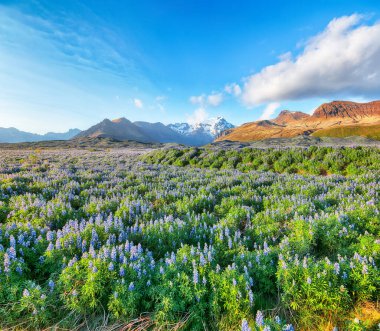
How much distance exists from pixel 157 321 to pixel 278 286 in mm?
1933

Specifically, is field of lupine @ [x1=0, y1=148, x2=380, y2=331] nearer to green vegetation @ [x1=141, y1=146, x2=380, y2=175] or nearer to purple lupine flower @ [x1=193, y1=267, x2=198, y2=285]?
purple lupine flower @ [x1=193, y1=267, x2=198, y2=285]

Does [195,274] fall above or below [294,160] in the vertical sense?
below

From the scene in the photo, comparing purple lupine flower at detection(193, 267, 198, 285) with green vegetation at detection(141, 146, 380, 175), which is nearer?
purple lupine flower at detection(193, 267, 198, 285)

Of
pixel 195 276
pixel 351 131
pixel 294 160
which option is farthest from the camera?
pixel 351 131

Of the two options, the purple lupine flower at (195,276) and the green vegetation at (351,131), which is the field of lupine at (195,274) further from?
the green vegetation at (351,131)

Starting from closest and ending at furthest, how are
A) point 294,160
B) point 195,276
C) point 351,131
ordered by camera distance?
point 195,276
point 294,160
point 351,131

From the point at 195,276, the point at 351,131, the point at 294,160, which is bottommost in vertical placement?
the point at 195,276

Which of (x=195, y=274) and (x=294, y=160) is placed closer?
(x=195, y=274)

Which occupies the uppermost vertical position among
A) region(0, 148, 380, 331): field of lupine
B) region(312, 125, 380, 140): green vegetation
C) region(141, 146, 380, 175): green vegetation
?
region(312, 125, 380, 140): green vegetation

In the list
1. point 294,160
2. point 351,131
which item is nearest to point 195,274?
point 294,160

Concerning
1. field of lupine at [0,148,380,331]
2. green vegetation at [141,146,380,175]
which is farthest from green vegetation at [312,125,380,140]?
field of lupine at [0,148,380,331]

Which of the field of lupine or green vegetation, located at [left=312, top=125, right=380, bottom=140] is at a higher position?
green vegetation, located at [left=312, top=125, right=380, bottom=140]

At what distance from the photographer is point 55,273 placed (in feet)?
13.1

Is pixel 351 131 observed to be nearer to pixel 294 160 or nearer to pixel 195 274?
pixel 294 160
